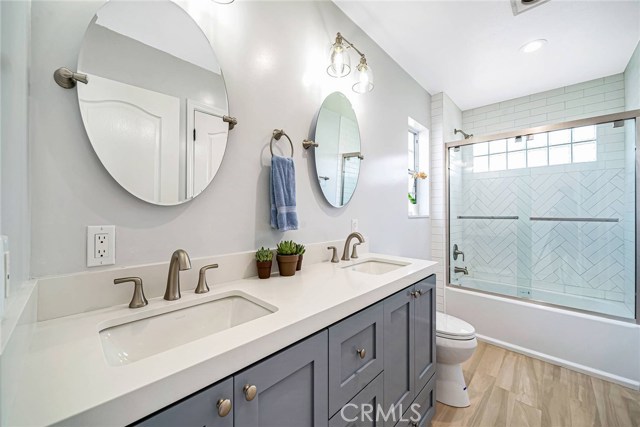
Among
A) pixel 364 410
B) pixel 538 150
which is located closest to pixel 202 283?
pixel 364 410

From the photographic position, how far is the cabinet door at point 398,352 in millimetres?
1078

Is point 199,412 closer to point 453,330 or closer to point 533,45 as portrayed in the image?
point 453,330

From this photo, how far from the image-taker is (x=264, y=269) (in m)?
1.17

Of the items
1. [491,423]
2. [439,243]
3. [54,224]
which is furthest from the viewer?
[439,243]

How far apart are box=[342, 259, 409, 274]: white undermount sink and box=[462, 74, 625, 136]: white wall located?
2720 millimetres

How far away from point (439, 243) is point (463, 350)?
1.45 m

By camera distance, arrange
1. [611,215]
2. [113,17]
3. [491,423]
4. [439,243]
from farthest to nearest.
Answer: [439,243]
[611,215]
[491,423]
[113,17]

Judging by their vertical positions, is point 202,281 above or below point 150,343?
above

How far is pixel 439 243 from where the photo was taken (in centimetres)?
286

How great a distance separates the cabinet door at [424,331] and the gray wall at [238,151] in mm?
604

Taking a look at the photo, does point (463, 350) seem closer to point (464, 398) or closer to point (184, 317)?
point (464, 398)

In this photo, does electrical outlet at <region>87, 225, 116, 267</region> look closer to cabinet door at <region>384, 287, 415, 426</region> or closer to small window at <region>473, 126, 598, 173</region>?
cabinet door at <region>384, 287, 415, 426</region>

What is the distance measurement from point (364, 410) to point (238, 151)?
1.16 m

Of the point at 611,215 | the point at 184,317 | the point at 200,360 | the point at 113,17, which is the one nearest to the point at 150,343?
the point at 184,317
